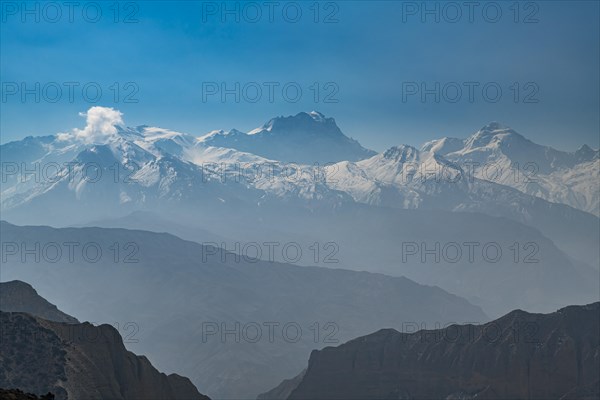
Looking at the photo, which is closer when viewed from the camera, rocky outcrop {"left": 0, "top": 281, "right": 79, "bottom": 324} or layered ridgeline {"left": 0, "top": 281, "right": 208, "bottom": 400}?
layered ridgeline {"left": 0, "top": 281, "right": 208, "bottom": 400}

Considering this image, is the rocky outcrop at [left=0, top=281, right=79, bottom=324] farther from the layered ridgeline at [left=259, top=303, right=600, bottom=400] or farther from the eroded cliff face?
the layered ridgeline at [left=259, top=303, right=600, bottom=400]

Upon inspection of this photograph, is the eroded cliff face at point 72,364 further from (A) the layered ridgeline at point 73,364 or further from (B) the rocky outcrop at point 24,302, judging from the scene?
(B) the rocky outcrop at point 24,302

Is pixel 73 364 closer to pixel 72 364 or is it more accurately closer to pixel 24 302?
pixel 72 364

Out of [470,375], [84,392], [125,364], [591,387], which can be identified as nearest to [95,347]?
[125,364]

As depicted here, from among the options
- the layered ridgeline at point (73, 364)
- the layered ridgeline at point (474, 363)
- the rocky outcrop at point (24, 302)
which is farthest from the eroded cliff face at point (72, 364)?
the layered ridgeline at point (474, 363)

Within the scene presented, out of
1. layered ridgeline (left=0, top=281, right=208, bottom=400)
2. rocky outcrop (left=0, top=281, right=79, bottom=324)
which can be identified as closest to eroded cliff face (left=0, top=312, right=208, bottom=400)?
layered ridgeline (left=0, top=281, right=208, bottom=400)

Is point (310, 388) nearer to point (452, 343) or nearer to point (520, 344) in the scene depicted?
point (452, 343)
